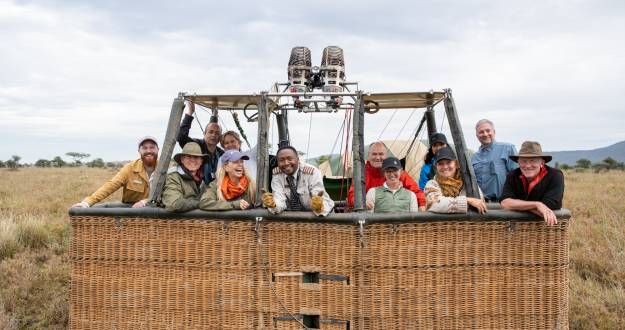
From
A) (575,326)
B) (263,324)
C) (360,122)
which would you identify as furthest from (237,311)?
(575,326)

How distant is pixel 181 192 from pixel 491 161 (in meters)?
2.84

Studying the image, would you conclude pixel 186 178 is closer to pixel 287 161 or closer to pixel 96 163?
pixel 287 161

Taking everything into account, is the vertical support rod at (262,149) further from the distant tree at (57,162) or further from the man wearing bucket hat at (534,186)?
the distant tree at (57,162)

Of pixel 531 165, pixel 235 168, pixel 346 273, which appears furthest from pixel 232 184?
pixel 531 165

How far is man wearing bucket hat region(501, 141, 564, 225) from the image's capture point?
3.60 metres

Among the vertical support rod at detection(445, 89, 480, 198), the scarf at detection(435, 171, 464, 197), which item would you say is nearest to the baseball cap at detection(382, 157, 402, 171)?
the scarf at detection(435, 171, 464, 197)

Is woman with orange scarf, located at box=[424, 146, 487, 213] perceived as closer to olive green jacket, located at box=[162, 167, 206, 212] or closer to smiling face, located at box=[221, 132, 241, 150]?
olive green jacket, located at box=[162, 167, 206, 212]

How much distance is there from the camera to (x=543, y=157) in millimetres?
3797

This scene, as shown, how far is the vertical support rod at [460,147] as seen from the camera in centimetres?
396

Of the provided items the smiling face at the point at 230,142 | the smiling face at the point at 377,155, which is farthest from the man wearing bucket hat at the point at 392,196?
the smiling face at the point at 230,142

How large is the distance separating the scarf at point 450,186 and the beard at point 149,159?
2.64 m

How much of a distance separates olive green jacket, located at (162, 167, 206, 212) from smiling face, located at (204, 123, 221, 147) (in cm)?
91

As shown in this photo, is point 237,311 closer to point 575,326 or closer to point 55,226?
point 575,326

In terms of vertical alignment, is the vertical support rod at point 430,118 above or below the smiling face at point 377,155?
above
